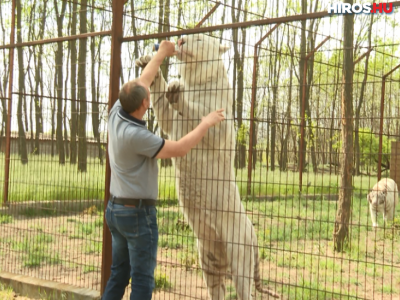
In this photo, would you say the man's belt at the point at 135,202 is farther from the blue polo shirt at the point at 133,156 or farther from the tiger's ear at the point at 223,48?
the tiger's ear at the point at 223,48

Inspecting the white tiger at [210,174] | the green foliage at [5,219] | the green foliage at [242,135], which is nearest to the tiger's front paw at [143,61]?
the white tiger at [210,174]

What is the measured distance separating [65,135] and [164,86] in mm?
1851

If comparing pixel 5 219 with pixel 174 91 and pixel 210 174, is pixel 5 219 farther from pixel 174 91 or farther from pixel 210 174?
pixel 174 91

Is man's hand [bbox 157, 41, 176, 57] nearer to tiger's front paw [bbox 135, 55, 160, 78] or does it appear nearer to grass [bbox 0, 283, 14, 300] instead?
tiger's front paw [bbox 135, 55, 160, 78]

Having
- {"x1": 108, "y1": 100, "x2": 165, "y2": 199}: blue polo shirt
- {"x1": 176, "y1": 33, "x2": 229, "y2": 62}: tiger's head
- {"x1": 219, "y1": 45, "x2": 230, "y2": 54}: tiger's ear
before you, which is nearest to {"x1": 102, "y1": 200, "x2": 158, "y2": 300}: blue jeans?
{"x1": 108, "y1": 100, "x2": 165, "y2": 199}: blue polo shirt

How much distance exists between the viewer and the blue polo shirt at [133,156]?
3059mm

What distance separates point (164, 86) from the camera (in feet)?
14.4

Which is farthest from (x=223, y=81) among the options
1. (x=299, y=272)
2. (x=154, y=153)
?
(x=299, y=272)

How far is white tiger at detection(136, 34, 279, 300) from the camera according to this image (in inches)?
161

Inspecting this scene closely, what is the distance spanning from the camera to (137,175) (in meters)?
3.17

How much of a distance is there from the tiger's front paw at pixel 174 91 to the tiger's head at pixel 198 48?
0.47m

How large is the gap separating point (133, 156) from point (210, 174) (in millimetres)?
1239

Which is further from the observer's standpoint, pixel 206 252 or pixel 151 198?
pixel 206 252

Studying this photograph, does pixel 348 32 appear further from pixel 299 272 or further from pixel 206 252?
pixel 206 252
